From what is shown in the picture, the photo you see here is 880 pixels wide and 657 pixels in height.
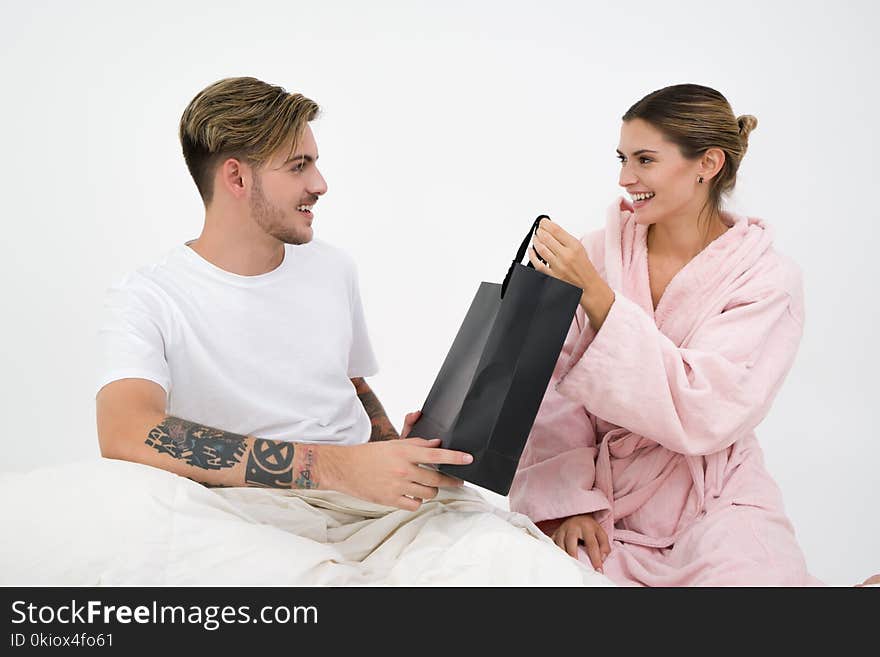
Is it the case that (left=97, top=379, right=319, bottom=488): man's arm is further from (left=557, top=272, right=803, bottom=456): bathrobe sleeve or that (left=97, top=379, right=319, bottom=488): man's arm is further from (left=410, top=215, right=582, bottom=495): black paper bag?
(left=557, top=272, right=803, bottom=456): bathrobe sleeve

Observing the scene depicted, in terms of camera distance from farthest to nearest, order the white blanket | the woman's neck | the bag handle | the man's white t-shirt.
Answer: the woman's neck → the man's white t-shirt → the bag handle → the white blanket

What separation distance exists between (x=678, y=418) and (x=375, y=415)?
0.79m

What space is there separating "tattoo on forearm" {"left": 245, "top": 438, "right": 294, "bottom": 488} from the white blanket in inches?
2.4

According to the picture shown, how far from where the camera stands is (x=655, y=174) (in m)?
2.38

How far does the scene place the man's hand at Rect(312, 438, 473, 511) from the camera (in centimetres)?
190

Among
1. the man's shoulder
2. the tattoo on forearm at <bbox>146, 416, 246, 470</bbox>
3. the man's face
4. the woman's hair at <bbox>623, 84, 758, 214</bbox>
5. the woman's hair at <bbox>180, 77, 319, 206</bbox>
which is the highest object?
the woman's hair at <bbox>623, 84, 758, 214</bbox>

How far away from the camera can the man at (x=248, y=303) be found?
2178 mm

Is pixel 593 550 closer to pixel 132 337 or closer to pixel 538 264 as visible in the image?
pixel 538 264

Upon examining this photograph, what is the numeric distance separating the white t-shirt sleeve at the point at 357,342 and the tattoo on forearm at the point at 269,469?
0.64m

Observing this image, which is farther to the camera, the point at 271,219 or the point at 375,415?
the point at 375,415

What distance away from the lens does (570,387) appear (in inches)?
87.9

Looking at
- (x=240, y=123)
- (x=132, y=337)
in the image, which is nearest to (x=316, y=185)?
(x=240, y=123)

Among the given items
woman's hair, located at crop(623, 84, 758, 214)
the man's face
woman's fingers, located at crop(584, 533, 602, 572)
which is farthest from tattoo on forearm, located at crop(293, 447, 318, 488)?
woman's hair, located at crop(623, 84, 758, 214)
